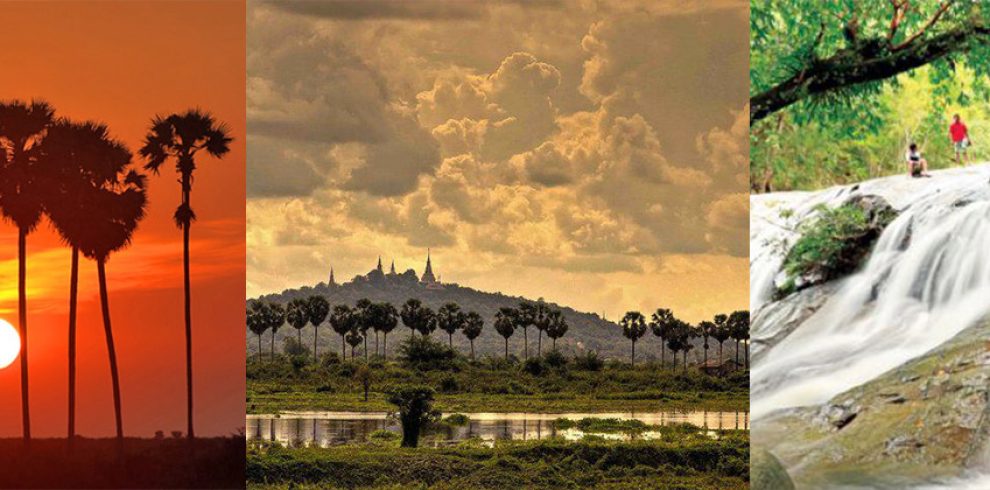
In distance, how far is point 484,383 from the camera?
13570mm

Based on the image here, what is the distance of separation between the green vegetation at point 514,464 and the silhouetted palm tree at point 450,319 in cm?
111

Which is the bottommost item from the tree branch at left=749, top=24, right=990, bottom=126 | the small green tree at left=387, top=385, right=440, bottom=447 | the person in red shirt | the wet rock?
the wet rock

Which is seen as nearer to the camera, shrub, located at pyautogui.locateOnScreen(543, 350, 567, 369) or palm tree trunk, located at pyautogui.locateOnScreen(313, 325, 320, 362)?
palm tree trunk, located at pyautogui.locateOnScreen(313, 325, 320, 362)

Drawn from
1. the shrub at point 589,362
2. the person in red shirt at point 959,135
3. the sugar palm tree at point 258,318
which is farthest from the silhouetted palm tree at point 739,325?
the sugar palm tree at point 258,318

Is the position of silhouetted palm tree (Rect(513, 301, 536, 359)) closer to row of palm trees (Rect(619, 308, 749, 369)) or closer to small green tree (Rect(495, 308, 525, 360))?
small green tree (Rect(495, 308, 525, 360))

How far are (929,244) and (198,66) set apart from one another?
8522mm

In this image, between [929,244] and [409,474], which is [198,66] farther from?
[929,244]

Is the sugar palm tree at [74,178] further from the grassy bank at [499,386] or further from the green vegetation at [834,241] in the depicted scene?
the green vegetation at [834,241]

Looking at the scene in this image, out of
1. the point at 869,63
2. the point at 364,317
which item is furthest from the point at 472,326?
the point at 869,63

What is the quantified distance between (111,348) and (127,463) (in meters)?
1.41

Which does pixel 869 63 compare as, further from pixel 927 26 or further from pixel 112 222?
pixel 112 222

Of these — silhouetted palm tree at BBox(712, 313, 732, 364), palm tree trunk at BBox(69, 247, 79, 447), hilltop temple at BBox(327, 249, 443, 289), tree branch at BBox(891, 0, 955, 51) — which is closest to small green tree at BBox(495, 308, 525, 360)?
hilltop temple at BBox(327, 249, 443, 289)

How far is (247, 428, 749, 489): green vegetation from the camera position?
42.8ft

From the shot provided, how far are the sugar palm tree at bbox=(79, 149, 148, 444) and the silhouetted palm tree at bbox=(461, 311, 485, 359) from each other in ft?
15.0
